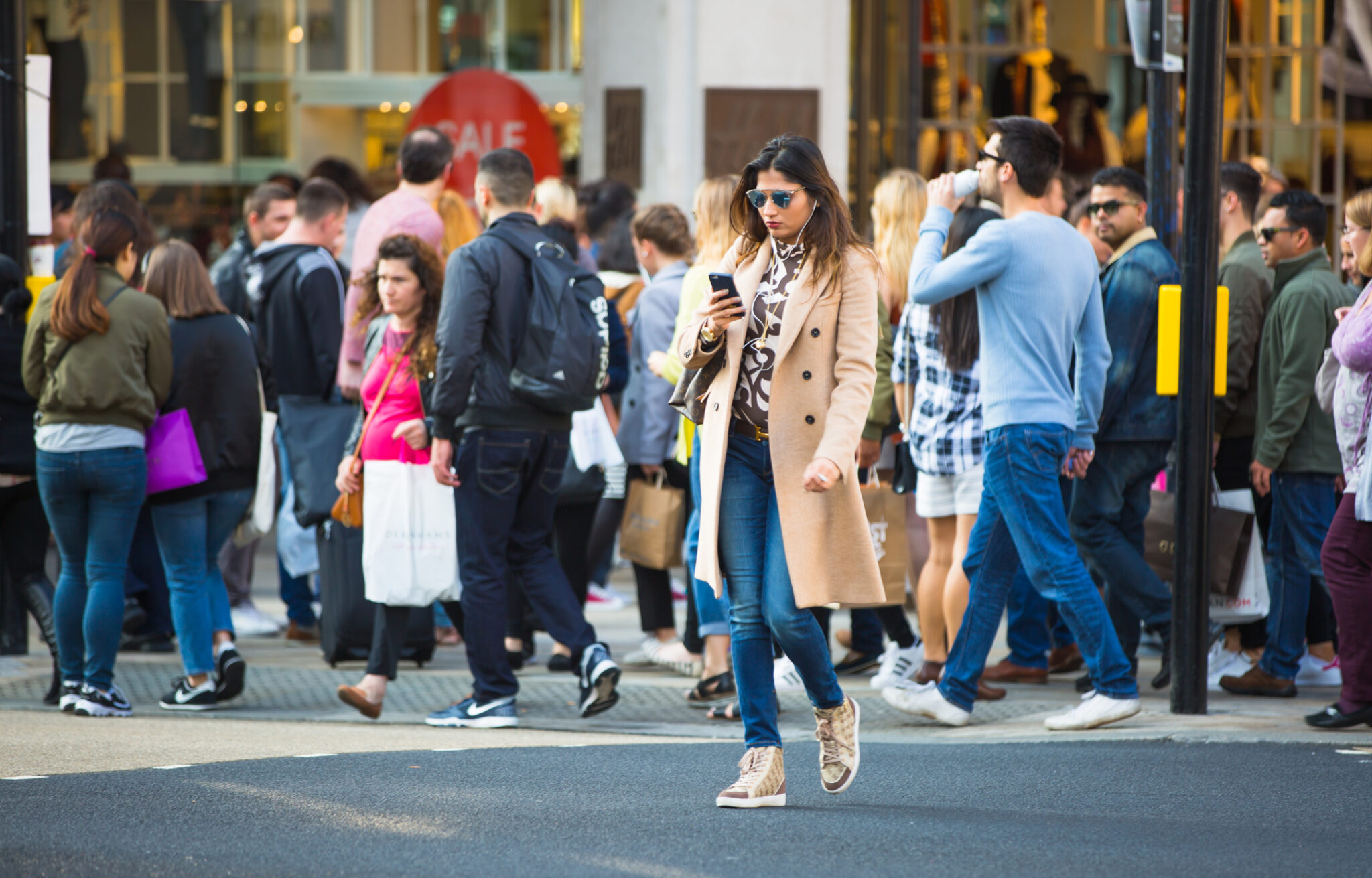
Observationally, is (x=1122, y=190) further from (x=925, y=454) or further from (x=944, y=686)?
(x=944, y=686)

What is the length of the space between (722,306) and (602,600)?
564 cm

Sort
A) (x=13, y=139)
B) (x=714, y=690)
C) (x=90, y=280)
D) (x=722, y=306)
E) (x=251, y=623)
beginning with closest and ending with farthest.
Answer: (x=722, y=306) → (x=90, y=280) → (x=714, y=690) → (x=13, y=139) → (x=251, y=623)

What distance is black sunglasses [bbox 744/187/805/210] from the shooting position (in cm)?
506

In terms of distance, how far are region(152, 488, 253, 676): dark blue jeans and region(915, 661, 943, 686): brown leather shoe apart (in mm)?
2951

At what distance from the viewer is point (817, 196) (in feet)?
16.8

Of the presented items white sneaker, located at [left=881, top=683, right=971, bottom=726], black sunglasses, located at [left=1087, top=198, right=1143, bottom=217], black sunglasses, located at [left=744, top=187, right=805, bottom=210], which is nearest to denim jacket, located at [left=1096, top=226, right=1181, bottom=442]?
black sunglasses, located at [left=1087, top=198, right=1143, bottom=217]

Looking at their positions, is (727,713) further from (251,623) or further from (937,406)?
(251,623)

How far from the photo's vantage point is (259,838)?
481 centimetres

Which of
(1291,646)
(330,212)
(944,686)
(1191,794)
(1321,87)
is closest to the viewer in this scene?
(1191,794)

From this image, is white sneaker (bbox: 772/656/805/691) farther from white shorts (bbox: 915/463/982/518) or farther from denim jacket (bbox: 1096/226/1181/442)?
denim jacket (bbox: 1096/226/1181/442)

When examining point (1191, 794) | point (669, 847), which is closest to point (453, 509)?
point (669, 847)

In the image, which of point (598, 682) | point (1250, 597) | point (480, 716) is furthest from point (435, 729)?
point (1250, 597)

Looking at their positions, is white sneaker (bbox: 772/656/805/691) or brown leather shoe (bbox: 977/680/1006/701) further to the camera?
white sneaker (bbox: 772/656/805/691)

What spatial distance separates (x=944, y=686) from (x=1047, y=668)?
4.34ft
